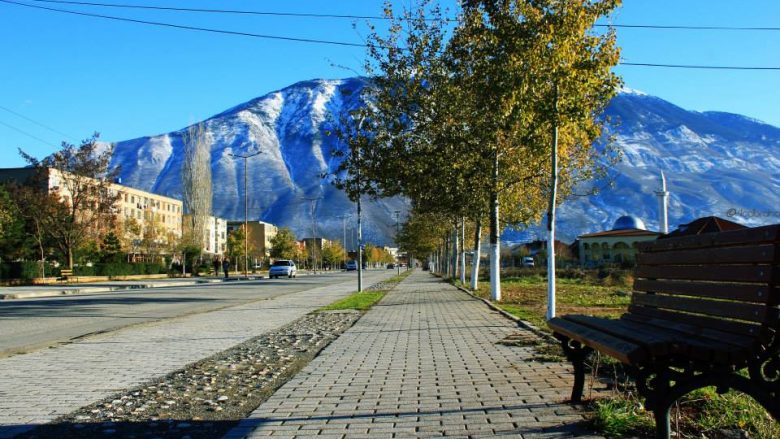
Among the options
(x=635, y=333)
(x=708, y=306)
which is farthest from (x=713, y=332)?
(x=635, y=333)

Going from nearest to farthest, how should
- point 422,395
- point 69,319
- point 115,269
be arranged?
1. point 422,395
2. point 69,319
3. point 115,269

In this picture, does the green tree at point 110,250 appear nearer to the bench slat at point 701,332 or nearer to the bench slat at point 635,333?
the bench slat at point 635,333

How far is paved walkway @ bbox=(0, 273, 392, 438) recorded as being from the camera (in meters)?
6.27

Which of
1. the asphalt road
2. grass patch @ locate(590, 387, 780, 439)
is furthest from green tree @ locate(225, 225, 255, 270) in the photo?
grass patch @ locate(590, 387, 780, 439)

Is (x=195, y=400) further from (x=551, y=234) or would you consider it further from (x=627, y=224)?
(x=627, y=224)

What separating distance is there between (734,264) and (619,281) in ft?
123

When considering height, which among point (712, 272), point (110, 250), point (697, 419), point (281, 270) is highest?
point (110, 250)

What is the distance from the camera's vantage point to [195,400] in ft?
21.0

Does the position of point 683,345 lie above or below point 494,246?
below

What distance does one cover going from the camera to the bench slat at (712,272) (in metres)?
3.96

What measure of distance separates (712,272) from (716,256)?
131 mm

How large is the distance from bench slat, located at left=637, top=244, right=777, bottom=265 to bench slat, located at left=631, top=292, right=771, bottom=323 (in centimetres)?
27

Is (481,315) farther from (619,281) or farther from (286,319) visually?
(619,281)

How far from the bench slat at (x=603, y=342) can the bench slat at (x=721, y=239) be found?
921mm
